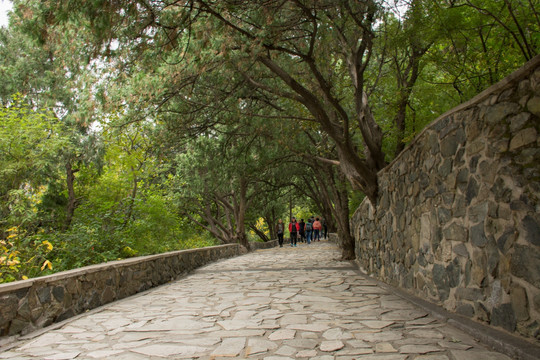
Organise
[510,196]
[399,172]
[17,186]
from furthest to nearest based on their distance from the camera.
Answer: [17,186], [399,172], [510,196]

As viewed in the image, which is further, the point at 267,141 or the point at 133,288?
the point at 267,141

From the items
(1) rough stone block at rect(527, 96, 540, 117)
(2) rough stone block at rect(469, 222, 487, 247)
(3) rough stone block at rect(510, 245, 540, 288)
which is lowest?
(3) rough stone block at rect(510, 245, 540, 288)

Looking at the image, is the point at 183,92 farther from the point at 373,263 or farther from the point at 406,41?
the point at 373,263

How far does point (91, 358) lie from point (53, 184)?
9562 millimetres

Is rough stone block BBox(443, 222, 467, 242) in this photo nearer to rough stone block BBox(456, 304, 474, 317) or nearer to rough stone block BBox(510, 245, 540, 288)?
rough stone block BBox(456, 304, 474, 317)

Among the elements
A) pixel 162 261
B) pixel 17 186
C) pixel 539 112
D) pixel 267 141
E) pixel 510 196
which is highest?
pixel 267 141

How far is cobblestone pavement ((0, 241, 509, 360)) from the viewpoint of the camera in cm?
376

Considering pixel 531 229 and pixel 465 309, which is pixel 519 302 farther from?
pixel 465 309

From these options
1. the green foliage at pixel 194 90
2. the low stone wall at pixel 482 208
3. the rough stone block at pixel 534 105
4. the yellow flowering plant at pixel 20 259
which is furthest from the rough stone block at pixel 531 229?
the yellow flowering plant at pixel 20 259

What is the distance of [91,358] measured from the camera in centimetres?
374

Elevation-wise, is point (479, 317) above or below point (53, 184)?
below

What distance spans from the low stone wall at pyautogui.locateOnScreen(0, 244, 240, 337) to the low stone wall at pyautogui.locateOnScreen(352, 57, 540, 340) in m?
5.04

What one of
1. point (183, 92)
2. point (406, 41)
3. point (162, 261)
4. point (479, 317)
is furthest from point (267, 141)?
point (479, 317)

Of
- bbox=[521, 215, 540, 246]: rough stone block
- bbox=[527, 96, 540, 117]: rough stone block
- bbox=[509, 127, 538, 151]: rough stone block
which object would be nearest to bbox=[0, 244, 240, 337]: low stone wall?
bbox=[521, 215, 540, 246]: rough stone block
